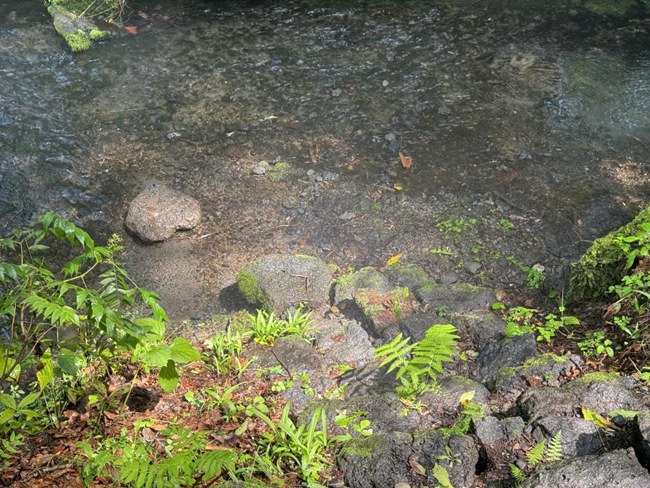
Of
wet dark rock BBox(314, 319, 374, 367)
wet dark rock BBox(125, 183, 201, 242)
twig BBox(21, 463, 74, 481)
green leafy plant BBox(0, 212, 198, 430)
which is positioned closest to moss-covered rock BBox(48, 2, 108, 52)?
wet dark rock BBox(125, 183, 201, 242)

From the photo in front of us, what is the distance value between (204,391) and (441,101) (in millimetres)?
4856

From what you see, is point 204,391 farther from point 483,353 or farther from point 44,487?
point 483,353

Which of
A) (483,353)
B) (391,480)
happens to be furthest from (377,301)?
(391,480)

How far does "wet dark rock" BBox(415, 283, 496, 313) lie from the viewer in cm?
471

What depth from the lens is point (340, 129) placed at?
7.00 m

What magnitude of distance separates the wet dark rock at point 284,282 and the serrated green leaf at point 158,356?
1.84m

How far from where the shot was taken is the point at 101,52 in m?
8.48

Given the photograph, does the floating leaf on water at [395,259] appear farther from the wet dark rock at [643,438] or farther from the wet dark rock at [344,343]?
the wet dark rock at [643,438]

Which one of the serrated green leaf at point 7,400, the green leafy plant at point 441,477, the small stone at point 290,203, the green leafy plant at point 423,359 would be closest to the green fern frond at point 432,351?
the green leafy plant at point 423,359

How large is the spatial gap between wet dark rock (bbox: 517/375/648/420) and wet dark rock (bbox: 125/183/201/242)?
3662 mm

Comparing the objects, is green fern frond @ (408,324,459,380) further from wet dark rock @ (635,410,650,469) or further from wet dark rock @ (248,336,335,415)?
wet dark rock @ (635,410,650,469)

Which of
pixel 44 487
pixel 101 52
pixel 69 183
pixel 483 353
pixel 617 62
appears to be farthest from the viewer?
pixel 101 52

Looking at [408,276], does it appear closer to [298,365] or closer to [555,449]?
[298,365]

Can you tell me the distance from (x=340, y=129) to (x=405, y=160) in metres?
0.96
